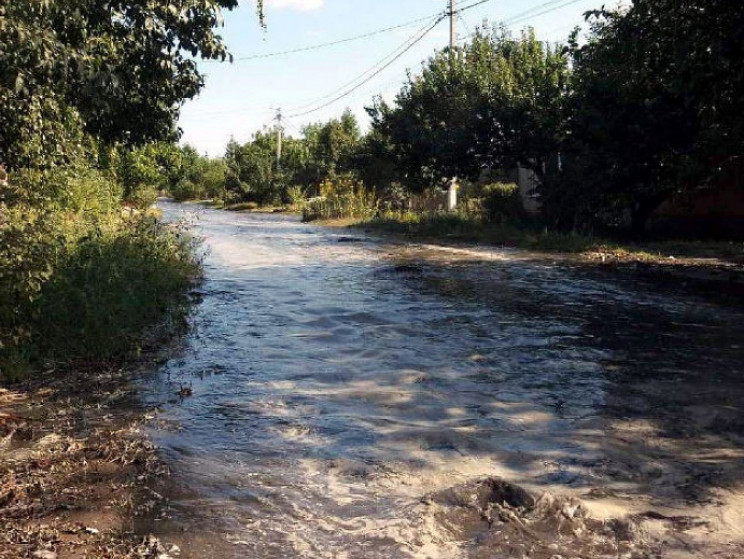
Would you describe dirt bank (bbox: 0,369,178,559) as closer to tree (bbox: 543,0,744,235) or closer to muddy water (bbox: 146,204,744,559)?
muddy water (bbox: 146,204,744,559)

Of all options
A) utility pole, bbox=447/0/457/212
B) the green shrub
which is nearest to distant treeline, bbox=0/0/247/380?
utility pole, bbox=447/0/457/212

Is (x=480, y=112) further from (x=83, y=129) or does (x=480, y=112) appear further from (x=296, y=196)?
(x=296, y=196)

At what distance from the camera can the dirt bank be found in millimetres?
3471

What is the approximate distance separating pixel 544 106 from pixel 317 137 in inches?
1401

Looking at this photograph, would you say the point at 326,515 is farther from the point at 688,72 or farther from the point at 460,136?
the point at 460,136

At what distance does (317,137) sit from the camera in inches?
2146

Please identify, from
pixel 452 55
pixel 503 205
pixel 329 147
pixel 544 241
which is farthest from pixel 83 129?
pixel 329 147

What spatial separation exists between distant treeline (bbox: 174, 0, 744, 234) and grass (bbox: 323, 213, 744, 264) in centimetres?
101

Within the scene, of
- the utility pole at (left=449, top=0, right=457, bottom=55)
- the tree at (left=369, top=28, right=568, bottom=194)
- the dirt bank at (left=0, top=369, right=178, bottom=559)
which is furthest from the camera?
the utility pole at (left=449, top=0, right=457, bottom=55)

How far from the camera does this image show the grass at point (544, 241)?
15938 mm

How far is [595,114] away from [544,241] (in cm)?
393

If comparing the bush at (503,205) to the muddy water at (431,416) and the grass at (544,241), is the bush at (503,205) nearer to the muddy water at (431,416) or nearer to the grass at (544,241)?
the grass at (544,241)

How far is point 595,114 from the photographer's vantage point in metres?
16.6

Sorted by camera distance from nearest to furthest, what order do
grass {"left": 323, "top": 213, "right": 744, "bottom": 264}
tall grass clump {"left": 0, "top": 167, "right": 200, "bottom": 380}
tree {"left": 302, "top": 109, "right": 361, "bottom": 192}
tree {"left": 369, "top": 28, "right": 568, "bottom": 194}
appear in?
tall grass clump {"left": 0, "top": 167, "right": 200, "bottom": 380}, grass {"left": 323, "top": 213, "right": 744, "bottom": 264}, tree {"left": 369, "top": 28, "right": 568, "bottom": 194}, tree {"left": 302, "top": 109, "right": 361, "bottom": 192}
